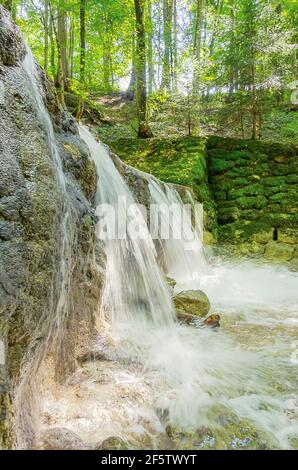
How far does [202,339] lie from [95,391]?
4.67ft

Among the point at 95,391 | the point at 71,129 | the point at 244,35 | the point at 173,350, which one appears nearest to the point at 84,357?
the point at 95,391

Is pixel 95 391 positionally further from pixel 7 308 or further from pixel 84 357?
pixel 7 308

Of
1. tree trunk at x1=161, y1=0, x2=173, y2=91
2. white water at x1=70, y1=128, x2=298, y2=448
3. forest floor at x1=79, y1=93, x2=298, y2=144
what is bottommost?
white water at x1=70, y1=128, x2=298, y2=448

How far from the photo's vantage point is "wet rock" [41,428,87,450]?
6.02 feet

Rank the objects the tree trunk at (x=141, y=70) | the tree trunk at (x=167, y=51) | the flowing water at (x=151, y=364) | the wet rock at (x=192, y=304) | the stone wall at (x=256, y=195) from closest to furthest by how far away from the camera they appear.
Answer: the flowing water at (x=151, y=364)
the wet rock at (x=192, y=304)
the stone wall at (x=256, y=195)
the tree trunk at (x=141, y=70)
the tree trunk at (x=167, y=51)

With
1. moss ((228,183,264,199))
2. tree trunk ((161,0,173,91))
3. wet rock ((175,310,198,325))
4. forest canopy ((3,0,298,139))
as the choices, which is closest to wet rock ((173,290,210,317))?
wet rock ((175,310,198,325))

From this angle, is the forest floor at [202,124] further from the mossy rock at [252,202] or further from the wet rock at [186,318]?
the wet rock at [186,318]

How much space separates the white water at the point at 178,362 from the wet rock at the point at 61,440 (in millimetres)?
135

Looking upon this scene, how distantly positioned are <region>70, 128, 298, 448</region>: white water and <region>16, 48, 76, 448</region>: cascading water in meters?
0.26

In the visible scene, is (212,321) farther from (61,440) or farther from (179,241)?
(179,241)

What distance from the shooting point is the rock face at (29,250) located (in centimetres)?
179

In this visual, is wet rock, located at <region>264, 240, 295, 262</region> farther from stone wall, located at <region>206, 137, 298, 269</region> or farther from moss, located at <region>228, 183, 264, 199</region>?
moss, located at <region>228, 183, 264, 199</region>

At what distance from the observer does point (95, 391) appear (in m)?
2.46

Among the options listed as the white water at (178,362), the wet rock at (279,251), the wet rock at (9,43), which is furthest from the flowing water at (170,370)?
the wet rock at (279,251)
